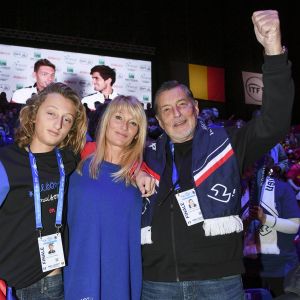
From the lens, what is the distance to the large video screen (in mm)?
8430

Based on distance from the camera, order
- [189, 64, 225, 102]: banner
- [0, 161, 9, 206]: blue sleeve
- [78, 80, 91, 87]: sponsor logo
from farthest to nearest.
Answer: [189, 64, 225, 102]: banner < [78, 80, 91, 87]: sponsor logo < [0, 161, 9, 206]: blue sleeve

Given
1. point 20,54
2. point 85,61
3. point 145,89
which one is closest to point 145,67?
point 145,89

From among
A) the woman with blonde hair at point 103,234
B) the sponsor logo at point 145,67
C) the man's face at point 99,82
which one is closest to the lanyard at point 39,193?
the woman with blonde hair at point 103,234

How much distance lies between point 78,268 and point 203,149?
2.62ft

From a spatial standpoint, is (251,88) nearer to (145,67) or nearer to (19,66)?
(145,67)

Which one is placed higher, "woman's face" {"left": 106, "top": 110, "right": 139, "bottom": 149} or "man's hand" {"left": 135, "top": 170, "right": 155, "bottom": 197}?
"woman's face" {"left": 106, "top": 110, "right": 139, "bottom": 149}

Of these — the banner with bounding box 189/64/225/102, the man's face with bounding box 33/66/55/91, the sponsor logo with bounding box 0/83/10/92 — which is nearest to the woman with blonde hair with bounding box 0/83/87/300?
the sponsor logo with bounding box 0/83/10/92

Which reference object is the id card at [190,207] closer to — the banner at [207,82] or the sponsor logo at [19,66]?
the sponsor logo at [19,66]

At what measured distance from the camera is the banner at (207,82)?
10.8 metres

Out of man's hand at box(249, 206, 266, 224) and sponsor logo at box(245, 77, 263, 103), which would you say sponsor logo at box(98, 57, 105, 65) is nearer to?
sponsor logo at box(245, 77, 263, 103)

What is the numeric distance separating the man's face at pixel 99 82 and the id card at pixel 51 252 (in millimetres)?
7387

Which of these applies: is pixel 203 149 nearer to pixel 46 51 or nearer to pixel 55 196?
pixel 55 196

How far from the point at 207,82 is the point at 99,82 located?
10.5 feet

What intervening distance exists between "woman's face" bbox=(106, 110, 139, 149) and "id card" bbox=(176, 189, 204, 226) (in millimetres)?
480
